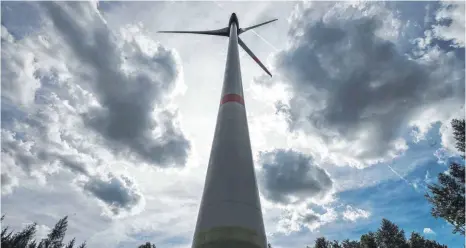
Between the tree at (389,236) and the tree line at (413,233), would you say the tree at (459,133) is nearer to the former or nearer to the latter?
the tree line at (413,233)

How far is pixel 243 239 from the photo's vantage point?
8797 millimetres

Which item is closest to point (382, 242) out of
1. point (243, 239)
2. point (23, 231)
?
point (243, 239)

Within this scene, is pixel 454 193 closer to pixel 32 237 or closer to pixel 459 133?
pixel 459 133

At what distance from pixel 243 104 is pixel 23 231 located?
620 ft

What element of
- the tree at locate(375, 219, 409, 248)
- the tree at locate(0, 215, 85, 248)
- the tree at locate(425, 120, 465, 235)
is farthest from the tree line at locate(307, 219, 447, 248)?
the tree at locate(0, 215, 85, 248)

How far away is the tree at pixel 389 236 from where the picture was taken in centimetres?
7531

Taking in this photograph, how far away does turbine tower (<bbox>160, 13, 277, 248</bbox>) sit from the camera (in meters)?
8.93

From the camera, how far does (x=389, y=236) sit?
3024 inches

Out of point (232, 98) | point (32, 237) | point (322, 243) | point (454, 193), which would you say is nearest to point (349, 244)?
point (322, 243)

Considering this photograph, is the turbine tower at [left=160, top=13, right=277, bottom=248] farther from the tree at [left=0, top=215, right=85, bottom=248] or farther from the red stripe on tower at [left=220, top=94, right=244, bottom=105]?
the tree at [left=0, top=215, right=85, bottom=248]

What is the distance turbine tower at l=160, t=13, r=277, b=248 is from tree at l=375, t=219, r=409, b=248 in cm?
8721

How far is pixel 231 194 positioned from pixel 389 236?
8935 cm

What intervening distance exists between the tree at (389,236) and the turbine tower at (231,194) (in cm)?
8721

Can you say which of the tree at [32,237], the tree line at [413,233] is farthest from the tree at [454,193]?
the tree at [32,237]
